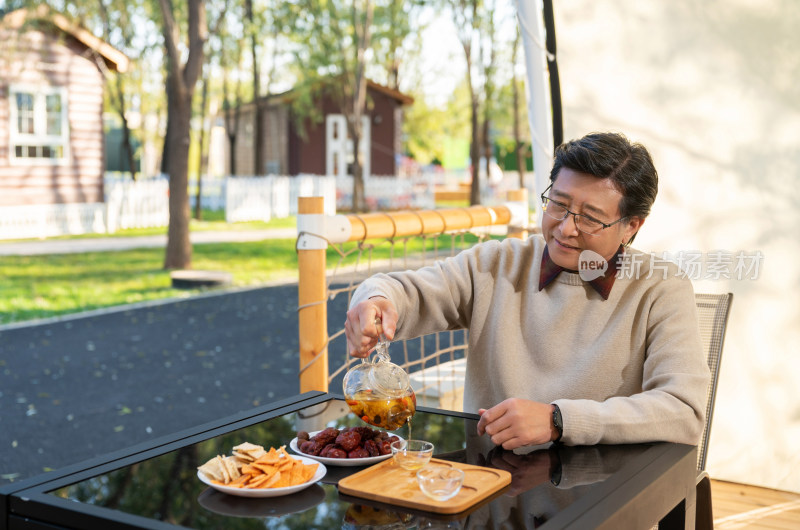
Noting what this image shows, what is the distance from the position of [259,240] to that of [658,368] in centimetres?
A: 1302

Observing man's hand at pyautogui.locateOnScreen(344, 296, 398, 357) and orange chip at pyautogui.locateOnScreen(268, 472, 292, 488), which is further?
man's hand at pyautogui.locateOnScreen(344, 296, 398, 357)

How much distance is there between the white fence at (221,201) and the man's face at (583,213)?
12511mm

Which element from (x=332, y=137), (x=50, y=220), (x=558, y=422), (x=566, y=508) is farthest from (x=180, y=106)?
(x=332, y=137)

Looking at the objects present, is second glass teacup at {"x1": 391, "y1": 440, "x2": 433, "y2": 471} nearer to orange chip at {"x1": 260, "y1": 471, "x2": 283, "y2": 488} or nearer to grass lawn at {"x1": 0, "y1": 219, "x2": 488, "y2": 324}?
orange chip at {"x1": 260, "y1": 471, "x2": 283, "y2": 488}

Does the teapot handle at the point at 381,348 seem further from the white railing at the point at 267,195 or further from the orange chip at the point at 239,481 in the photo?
the white railing at the point at 267,195

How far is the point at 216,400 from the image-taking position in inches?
216

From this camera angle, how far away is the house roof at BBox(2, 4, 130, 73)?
13.2 m

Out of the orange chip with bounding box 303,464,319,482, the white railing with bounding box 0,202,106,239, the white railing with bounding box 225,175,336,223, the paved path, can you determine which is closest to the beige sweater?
the orange chip with bounding box 303,464,319,482

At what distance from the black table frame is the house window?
44.2ft

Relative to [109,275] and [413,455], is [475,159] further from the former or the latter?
[413,455]

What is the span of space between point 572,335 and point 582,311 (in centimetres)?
6

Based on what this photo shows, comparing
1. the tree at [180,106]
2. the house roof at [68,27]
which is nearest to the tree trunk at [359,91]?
the house roof at [68,27]

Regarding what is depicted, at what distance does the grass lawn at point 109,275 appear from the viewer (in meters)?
8.53

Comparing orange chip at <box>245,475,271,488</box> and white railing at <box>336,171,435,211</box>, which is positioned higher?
white railing at <box>336,171,435,211</box>
